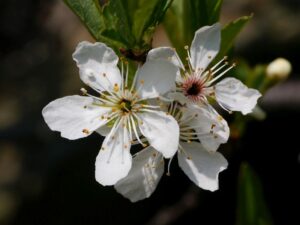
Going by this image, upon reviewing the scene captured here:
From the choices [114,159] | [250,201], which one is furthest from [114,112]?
[250,201]

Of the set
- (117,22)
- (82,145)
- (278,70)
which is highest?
(117,22)

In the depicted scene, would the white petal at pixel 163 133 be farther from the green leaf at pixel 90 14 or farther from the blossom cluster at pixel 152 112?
the green leaf at pixel 90 14

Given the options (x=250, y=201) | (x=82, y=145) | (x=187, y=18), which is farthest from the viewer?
(x=82, y=145)

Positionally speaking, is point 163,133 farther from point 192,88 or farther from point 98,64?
point 98,64

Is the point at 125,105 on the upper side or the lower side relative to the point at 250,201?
upper

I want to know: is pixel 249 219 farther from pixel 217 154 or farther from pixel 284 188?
pixel 284 188

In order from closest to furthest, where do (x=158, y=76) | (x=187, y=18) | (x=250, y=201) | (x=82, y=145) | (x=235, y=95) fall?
1. (x=158, y=76)
2. (x=235, y=95)
3. (x=187, y=18)
4. (x=250, y=201)
5. (x=82, y=145)

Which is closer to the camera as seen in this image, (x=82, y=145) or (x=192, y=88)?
(x=192, y=88)

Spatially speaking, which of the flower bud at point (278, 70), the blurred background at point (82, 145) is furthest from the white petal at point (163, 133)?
the blurred background at point (82, 145)
